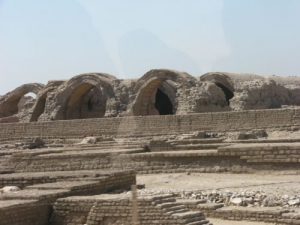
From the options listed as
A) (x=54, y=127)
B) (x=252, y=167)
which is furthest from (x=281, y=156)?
(x=54, y=127)

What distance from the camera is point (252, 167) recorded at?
43.8ft

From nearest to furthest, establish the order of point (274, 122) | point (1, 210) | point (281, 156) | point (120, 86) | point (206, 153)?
point (1, 210) → point (281, 156) → point (206, 153) → point (274, 122) → point (120, 86)

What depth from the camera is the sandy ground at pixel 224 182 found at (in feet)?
35.0

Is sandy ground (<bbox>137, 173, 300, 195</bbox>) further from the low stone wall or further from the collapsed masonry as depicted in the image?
the collapsed masonry

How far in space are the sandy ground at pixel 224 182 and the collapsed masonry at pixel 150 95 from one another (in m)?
11.6

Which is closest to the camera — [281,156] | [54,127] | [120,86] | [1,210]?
[1,210]

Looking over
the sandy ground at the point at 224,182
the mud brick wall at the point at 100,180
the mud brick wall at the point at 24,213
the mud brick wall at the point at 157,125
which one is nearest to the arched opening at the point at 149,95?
the mud brick wall at the point at 157,125

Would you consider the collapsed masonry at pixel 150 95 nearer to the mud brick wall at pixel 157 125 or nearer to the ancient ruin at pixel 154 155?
the ancient ruin at pixel 154 155

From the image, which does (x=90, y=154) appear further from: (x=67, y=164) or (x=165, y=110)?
(x=165, y=110)

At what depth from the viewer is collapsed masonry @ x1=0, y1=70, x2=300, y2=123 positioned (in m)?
25.6

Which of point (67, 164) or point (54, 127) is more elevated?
point (54, 127)

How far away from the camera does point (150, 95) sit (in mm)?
28844

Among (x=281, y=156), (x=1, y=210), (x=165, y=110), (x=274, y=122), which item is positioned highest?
(x=165, y=110)

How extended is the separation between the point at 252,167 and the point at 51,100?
18.9 m
